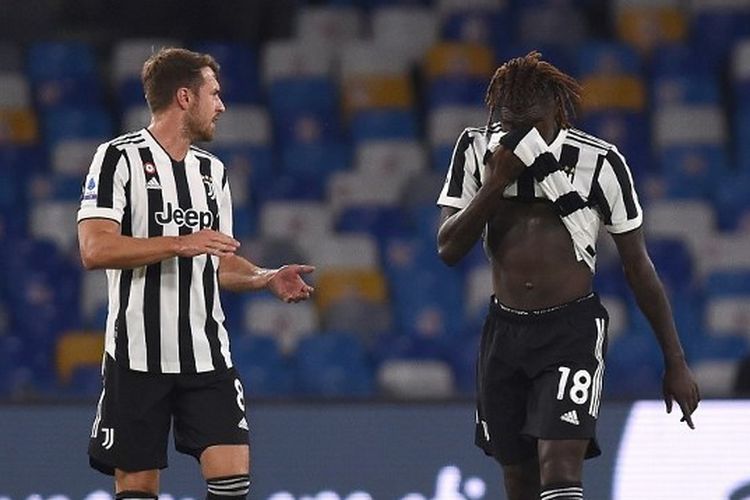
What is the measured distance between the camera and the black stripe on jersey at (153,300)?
16.1 ft

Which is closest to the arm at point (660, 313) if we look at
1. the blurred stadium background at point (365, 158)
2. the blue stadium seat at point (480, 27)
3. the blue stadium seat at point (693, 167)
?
the blurred stadium background at point (365, 158)

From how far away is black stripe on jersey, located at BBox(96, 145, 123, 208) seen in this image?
15.8 feet

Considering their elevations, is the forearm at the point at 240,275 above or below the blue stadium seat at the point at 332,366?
above

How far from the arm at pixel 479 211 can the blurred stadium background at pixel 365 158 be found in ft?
10.2

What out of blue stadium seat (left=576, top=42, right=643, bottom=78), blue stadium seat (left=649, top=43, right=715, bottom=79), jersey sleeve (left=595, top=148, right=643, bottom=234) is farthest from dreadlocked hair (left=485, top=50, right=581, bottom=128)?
blue stadium seat (left=649, top=43, right=715, bottom=79)

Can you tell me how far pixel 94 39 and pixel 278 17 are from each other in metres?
1.22

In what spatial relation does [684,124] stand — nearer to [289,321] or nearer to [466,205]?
[289,321]

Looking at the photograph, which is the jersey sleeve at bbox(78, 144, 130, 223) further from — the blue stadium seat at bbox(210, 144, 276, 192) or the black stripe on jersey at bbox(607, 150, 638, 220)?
the blue stadium seat at bbox(210, 144, 276, 192)

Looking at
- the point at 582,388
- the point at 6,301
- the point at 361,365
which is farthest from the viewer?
the point at 6,301

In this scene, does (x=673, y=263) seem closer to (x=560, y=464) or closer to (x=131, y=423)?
(x=560, y=464)

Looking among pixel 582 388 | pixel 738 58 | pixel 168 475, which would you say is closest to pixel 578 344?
pixel 582 388

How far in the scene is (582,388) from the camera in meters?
4.83

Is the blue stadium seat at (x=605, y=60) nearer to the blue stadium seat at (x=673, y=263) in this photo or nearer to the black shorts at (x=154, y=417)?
the blue stadium seat at (x=673, y=263)

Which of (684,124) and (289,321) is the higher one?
(684,124)
